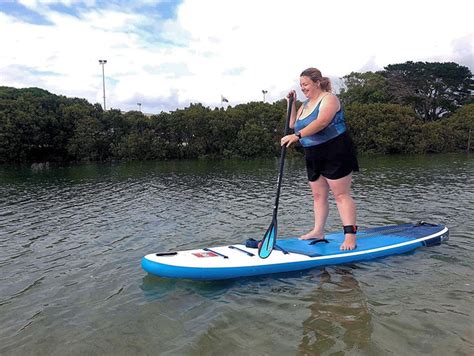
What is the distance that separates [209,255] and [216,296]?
90 centimetres

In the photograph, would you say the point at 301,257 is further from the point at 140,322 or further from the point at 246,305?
the point at 140,322

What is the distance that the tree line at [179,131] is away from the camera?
59.7 meters

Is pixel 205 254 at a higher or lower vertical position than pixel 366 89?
lower

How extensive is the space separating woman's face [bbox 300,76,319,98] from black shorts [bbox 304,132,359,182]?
3.10ft

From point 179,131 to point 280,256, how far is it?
61.6 metres

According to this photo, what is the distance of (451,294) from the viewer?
6141 millimetres

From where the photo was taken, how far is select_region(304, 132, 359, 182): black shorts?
7.02m

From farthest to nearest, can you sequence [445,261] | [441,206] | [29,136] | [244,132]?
[244,132] < [29,136] < [441,206] < [445,261]

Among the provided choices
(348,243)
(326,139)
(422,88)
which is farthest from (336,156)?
(422,88)

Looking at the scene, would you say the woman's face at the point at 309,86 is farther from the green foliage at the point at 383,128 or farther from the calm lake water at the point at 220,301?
the green foliage at the point at 383,128

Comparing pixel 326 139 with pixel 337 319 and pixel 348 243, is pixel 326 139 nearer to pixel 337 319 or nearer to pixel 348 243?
pixel 348 243

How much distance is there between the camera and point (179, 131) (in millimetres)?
67000

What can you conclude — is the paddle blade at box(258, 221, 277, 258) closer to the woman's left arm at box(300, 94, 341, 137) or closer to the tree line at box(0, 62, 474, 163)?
the woman's left arm at box(300, 94, 341, 137)

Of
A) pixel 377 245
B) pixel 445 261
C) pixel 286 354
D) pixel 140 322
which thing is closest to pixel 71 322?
pixel 140 322
